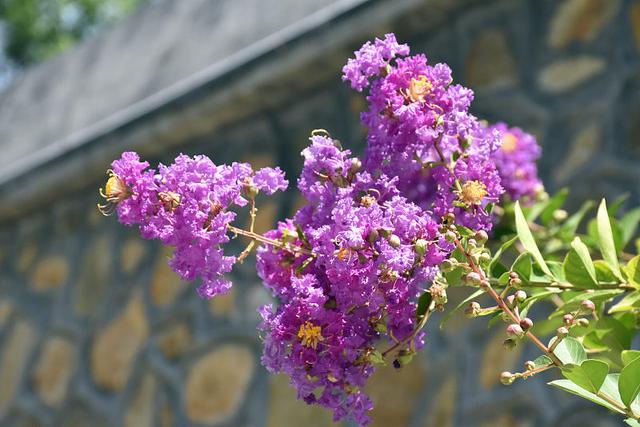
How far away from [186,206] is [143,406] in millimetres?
2322

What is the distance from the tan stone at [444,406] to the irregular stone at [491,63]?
704mm

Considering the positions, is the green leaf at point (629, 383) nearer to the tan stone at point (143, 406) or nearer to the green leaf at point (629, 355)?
the green leaf at point (629, 355)

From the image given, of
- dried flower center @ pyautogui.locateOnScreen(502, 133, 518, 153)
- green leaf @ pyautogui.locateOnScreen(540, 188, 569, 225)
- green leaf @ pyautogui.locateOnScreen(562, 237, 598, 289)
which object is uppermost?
dried flower center @ pyautogui.locateOnScreen(502, 133, 518, 153)

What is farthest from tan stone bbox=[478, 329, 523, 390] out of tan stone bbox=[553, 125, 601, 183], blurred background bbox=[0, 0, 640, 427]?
tan stone bbox=[553, 125, 601, 183]

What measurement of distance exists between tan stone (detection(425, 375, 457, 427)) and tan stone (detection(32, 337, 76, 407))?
57.7 inches

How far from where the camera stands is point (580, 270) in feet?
3.16

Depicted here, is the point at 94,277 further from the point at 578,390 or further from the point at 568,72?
the point at 578,390

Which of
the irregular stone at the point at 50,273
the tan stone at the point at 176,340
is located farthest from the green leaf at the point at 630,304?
the irregular stone at the point at 50,273

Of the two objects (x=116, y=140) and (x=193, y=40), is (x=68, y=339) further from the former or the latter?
(x=193, y=40)

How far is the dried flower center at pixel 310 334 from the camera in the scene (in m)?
0.86

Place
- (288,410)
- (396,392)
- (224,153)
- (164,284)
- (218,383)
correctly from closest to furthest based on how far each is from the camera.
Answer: (396,392) → (288,410) → (218,383) → (224,153) → (164,284)

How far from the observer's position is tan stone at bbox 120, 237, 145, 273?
10.7 ft

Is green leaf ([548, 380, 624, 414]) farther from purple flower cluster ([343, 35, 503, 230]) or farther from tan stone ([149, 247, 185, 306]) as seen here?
tan stone ([149, 247, 185, 306])

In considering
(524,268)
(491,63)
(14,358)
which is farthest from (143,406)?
(524,268)
